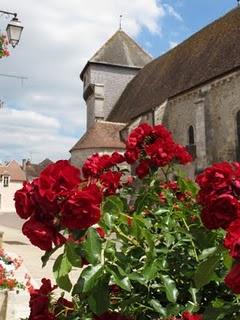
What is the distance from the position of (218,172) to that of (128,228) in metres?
0.55

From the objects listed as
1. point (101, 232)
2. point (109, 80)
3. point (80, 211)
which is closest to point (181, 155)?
point (101, 232)

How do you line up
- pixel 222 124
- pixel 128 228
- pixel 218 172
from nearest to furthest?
pixel 218 172
pixel 128 228
pixel 222 124

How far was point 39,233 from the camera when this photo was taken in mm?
1549

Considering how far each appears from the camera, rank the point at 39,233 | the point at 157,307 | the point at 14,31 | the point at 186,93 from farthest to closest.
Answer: the point at 186,93, the point at 14,31, the point at 157,307, the point at 39,233

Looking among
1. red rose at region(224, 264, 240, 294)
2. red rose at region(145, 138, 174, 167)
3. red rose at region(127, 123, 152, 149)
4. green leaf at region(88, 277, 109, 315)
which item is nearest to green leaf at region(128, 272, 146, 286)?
green leaf at region(88, 277, 109, 315)

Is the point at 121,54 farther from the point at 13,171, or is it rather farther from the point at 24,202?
the point at 24,202

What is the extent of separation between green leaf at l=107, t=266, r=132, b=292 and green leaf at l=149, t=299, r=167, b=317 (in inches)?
10.2

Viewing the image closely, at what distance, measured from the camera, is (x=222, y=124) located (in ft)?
64.4

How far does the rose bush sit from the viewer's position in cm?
150

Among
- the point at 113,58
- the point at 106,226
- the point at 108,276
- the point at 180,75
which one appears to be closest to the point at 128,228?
the point at 106,226

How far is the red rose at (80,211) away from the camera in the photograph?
150 cm

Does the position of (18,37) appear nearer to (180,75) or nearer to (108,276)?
(108,276)

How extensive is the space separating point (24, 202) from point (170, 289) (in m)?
0.67

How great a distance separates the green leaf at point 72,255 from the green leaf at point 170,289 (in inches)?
15.2
